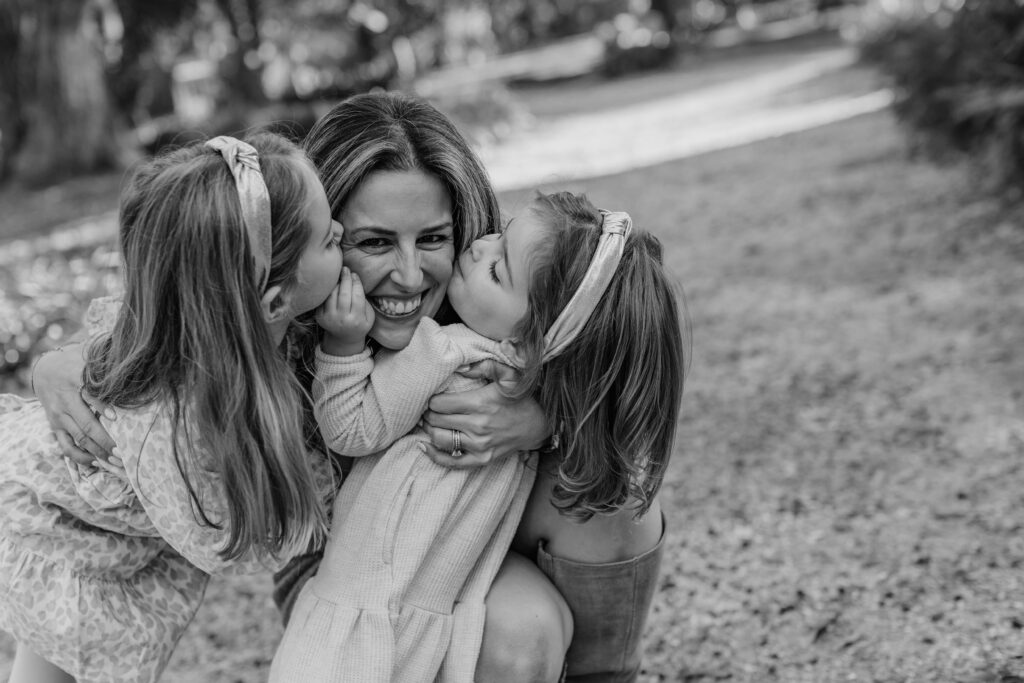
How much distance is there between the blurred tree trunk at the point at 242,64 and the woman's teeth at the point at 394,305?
1532 cm

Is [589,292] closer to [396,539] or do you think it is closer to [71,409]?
[396,539]

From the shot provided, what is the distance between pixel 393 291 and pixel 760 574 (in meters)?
1.64

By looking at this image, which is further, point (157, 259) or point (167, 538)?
point (167, 538)

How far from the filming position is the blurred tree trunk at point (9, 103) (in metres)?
13.7

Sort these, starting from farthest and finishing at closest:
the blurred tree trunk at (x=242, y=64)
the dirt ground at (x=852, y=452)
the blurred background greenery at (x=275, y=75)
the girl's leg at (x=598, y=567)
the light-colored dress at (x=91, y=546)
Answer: the blurred tree trunk at (x=242, y=64), the blurred background greenery at (x=275, y=75), the dirt ground at (x=852, y=452), the girl's leg at (x=598, y=567), the light-colored dress at (x=91, y=546)

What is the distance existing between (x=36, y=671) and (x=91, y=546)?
15.3 inches

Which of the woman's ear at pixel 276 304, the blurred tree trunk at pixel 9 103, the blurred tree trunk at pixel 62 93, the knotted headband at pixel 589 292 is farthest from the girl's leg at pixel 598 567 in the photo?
the blurred tree trunk at pixel 9 103

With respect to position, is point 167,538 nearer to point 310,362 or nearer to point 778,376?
point 310,362

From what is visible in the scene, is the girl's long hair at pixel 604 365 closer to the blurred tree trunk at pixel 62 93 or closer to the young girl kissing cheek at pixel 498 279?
the young girl kissing cheek at pixel 498 279

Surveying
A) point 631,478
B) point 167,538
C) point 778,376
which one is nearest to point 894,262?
point 778,376

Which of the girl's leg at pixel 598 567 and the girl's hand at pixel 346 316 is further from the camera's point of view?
the girl's leg at pixel 598 567

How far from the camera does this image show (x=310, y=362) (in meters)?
2.07

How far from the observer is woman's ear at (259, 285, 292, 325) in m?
1.83

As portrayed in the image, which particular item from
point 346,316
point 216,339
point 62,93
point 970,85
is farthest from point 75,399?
point 62,93
